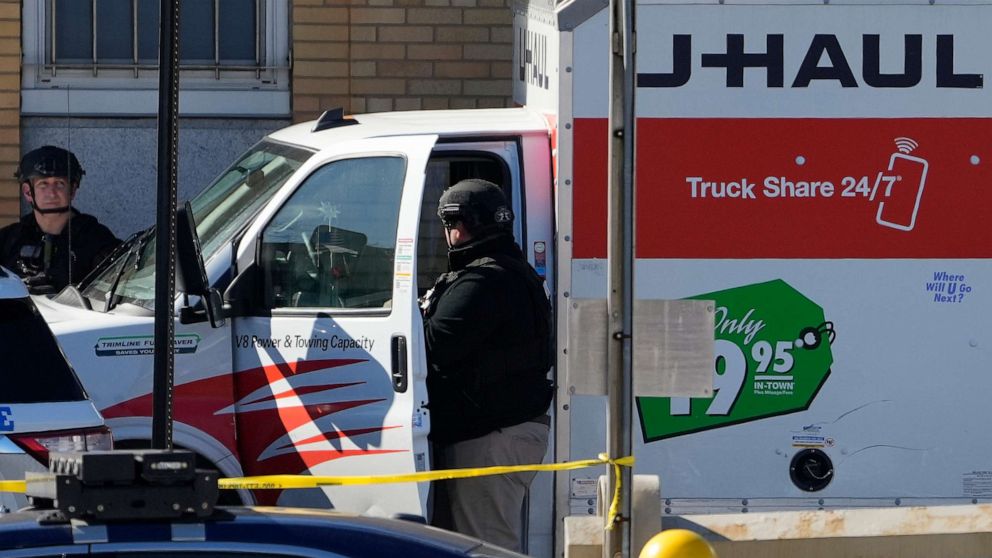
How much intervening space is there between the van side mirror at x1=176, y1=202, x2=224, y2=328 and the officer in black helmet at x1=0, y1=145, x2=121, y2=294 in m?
1.63

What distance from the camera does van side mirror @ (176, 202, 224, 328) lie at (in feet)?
17.6

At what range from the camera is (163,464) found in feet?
9.93

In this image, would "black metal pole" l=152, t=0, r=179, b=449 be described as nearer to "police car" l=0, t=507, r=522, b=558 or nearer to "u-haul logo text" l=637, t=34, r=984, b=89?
"police car" l=0, t=507, r=522, b=558

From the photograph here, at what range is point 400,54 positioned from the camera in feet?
29.8

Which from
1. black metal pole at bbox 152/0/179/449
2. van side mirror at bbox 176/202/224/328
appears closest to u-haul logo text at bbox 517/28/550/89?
van side mirror at bbox 176/202/224/328

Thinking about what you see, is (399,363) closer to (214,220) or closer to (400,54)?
(214,220)

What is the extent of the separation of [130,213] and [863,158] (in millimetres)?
5146

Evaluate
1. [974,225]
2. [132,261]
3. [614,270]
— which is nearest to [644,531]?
[614,270]

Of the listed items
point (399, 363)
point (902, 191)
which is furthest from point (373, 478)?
point (902, 191)

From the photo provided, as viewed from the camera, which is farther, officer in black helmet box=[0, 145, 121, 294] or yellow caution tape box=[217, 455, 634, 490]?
officer in black helmet box=[0, 145, 121, 294]

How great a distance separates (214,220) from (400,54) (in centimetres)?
327

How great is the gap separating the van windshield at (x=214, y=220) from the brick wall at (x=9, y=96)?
311 cm

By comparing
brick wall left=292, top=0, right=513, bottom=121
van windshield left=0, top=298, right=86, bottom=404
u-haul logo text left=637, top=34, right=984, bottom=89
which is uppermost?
brick wall left=292, top=0, right=513, bottom=121

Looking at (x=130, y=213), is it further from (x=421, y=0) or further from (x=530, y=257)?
(x=530, y=257)
